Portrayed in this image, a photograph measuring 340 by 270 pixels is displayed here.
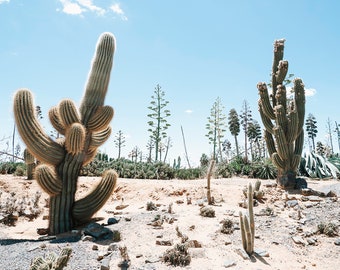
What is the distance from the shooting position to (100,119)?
5875 millimetres

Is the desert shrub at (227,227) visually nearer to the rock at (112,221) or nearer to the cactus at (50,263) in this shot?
the rock at (112,221)

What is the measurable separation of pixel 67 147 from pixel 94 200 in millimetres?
1195

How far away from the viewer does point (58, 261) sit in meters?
3.44

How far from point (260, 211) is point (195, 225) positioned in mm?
1832

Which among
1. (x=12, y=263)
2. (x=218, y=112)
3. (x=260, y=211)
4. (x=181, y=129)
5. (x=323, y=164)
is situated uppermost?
(x=218, y=112)

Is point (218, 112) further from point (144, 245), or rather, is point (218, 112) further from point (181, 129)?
point (144, 245)

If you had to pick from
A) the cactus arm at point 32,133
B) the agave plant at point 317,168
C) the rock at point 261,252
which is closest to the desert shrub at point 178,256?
the rock at point 261,252

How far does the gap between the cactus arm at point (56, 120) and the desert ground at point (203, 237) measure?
196 cm

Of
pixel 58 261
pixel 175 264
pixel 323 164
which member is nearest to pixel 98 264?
pixel 58 261

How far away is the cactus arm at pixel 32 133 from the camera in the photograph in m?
5.37

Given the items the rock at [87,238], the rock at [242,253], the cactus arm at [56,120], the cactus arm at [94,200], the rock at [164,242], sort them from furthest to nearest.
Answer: the cactus arm at [56,120]
the cactus arm at [94,200]
the rock at [87,238]
the rock at [164,242]
the rock at [242,253]

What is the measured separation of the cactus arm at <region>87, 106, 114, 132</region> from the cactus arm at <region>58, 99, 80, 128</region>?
0.42 m

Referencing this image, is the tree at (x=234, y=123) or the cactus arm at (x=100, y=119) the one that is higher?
the tree at (x=234, y=123)

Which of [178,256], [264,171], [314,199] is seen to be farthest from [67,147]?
[264,171]
